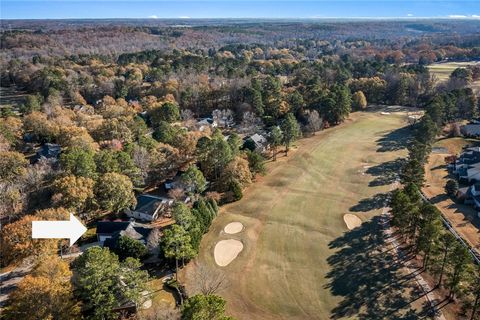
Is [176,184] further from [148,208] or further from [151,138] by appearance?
[151,138]

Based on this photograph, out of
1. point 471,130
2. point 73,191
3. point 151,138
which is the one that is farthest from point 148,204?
point 471,130

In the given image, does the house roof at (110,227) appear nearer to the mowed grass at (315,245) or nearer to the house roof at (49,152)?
the mowed grass at (315,245)

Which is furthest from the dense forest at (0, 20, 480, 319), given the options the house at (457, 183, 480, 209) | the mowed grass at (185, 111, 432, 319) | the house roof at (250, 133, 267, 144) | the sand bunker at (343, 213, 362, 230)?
the sand bunker at (343, 213, 362, 230)

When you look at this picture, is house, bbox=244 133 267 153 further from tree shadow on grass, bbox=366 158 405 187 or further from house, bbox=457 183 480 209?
house, bbox=457 183 480 209

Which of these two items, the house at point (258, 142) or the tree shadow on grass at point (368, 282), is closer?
the tree shadow on grass at point (368, 282)

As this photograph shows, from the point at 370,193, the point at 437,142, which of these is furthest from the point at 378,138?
the point at 370,193

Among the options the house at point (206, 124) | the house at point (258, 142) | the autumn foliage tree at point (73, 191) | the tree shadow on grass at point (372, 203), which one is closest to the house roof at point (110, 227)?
the autumn foliage tree at point (73, 191)


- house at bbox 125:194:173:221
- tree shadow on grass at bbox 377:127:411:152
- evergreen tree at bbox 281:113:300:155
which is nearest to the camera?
house at bbox 125:194:173:221
